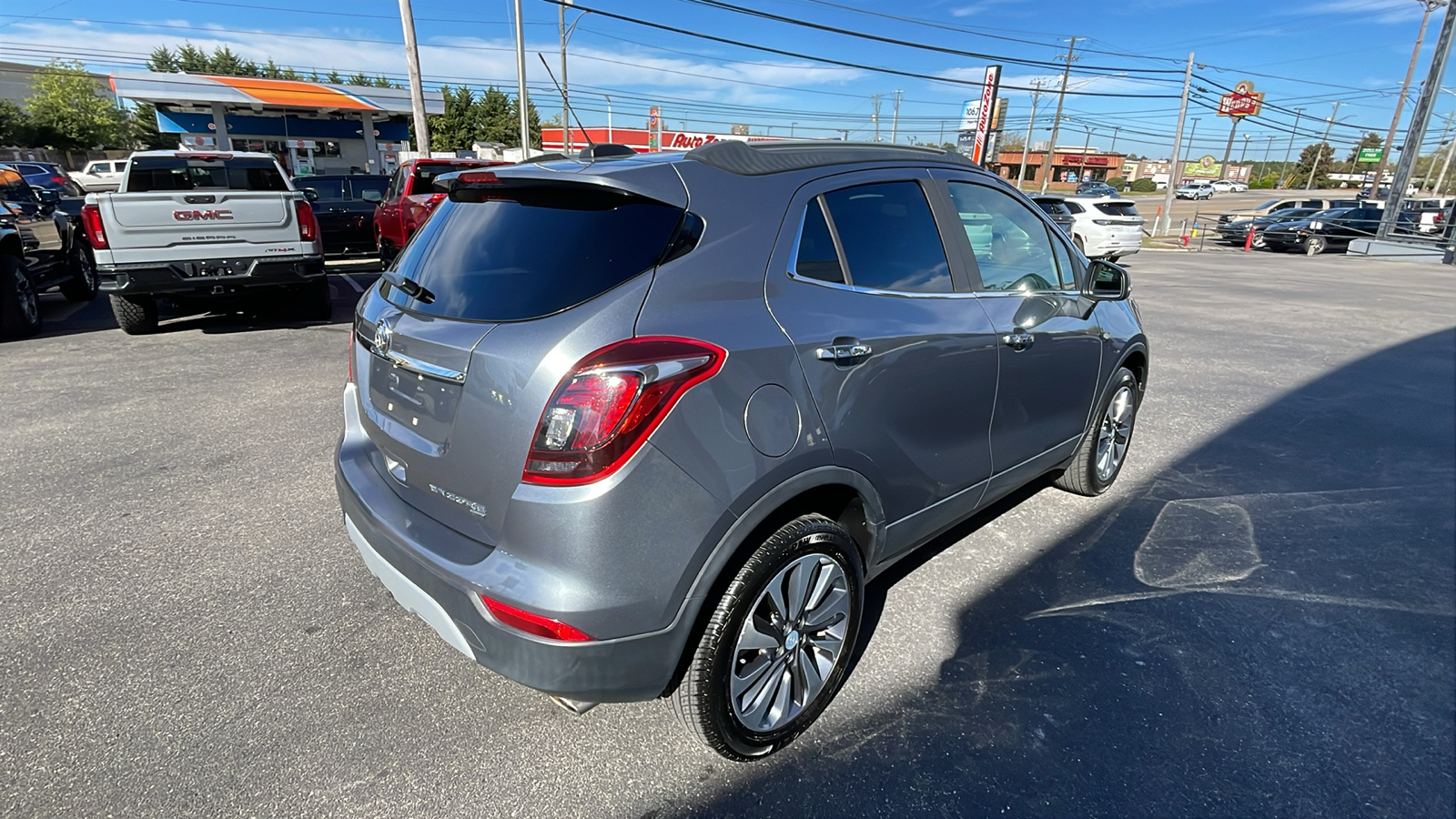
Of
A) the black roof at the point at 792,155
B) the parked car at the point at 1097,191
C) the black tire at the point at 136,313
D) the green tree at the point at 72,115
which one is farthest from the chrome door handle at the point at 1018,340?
the green tree at the point at 72,115

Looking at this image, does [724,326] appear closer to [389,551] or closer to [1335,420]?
[389,551]

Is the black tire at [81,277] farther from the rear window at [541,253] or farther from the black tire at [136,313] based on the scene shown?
the rear window at [541,253]

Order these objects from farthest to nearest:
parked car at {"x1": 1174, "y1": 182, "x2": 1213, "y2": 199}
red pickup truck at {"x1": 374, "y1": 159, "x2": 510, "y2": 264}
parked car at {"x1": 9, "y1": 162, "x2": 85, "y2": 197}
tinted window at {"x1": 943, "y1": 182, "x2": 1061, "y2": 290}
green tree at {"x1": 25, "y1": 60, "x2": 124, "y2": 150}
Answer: parked car at {"x1": 1174, "y1": 182, "x2": 1213, "y2": 199}, green tree at {"x1": 25, "y1": 60, "x2": 124, "y2": 150}, parked car at {"x1": 9, "y1": 162, "x2": 85, "y2": 197}, red pickup truck at {"x1": 374, "y1": 159, "x2": 510, "y2": 264}, tinted window at {"x1": 943, "y1": 182, "x2": 1061, "y2": 290}

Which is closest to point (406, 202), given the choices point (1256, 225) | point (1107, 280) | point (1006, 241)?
point (1006, 241)

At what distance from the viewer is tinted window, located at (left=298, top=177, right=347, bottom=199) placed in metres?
14.8

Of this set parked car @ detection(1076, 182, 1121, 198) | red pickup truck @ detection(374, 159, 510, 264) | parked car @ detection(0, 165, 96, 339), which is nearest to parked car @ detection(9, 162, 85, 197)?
red pickup truck @ detection(374, 159, 510, 264)

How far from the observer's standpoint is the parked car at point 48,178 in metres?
26.6

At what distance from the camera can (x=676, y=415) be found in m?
1.85

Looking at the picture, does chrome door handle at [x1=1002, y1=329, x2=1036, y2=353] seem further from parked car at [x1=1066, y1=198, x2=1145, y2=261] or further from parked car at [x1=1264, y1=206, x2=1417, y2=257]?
parked car at [x1=1264, y1=206, x2=1417, y2=257]

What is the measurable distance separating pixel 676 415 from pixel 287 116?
3642cm

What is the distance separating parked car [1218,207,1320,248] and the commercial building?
29881 mm

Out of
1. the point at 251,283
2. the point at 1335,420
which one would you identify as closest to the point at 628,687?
the point at 1335,420

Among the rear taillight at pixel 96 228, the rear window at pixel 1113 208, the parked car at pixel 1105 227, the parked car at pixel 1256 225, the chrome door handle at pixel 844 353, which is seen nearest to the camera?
the chrome door handle at pixel 844 353

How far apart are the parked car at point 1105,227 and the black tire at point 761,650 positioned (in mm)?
17016
